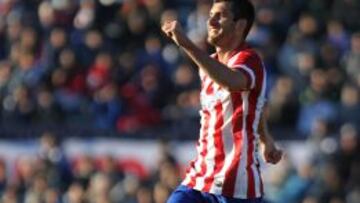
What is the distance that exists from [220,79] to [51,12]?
12721 mm

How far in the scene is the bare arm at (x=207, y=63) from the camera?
877cm

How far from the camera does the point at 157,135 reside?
59.7 feet

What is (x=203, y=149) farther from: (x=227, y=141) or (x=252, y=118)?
(x=252, y=118)

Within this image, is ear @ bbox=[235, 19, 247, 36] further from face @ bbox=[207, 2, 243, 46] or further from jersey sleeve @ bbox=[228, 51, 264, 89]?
jersey sleeve @ bbox=[228, 51, 264, 89]

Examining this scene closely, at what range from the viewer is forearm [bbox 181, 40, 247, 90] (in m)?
Answer: 8.82

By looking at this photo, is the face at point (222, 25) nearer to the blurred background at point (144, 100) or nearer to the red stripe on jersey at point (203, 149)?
the red stripe on jersey at point (203, 149)

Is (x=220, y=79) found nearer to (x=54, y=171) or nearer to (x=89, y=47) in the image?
(x=54, y=171)

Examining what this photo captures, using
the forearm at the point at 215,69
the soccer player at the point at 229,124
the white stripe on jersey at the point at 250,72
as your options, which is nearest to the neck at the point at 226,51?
the soccer player at the point at 229,124

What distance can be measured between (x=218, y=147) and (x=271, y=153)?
0.57 meters

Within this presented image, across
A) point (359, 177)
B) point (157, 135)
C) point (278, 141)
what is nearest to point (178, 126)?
point (157, 135)

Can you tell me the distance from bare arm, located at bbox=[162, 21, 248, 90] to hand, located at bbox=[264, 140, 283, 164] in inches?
33.2

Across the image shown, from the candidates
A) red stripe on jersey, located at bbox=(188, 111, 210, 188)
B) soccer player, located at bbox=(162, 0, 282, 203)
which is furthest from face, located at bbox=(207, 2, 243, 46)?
red stripe on jersey, located at bbox=(188, 111, 210, 188)

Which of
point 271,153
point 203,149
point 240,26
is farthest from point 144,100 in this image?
point 240,26

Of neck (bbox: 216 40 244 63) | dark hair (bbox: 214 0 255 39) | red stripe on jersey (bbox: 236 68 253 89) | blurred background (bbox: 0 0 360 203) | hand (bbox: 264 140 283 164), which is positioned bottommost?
blurred background (bbox: 0 0 360 203)
